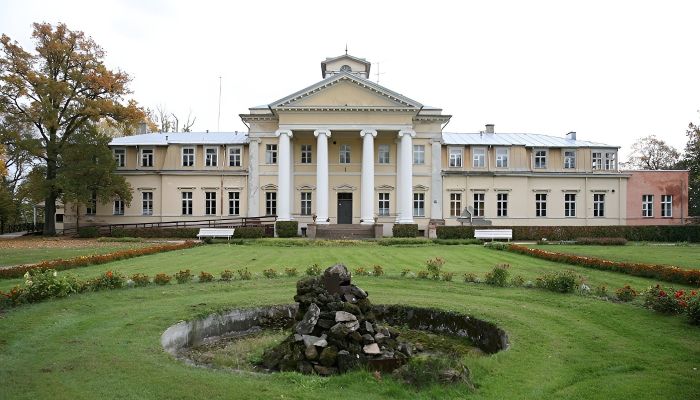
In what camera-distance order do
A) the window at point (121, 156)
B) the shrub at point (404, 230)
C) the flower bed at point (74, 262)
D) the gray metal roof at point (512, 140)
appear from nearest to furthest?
the flower bed at point (74, 262), the shrub at point (404, 230), the window at point (121, 156), the gray metal roof at point (512, 140)

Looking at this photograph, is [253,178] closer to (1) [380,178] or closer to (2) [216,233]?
(2) [216,233]

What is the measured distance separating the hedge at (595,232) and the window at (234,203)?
17114 mm

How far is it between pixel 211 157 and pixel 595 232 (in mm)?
31072

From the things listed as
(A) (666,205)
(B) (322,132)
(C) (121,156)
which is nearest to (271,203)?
(B) (322,132)

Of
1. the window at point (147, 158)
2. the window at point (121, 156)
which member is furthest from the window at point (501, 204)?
the window at point (121, 156)

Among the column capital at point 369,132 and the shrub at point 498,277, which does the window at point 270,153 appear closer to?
the column capital at point 369,132

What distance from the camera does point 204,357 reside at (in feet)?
29.7

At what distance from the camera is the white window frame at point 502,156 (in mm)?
43969

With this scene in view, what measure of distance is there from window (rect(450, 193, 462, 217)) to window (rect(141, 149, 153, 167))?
26141 millimetres

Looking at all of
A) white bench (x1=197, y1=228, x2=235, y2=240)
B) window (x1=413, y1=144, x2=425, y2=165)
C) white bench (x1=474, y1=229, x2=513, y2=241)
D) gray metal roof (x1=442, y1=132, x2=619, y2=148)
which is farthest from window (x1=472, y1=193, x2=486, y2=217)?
white bench (x1=197, y1=228, x2=235, y2=240)

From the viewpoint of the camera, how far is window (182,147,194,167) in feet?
142

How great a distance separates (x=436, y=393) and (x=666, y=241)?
126 ft

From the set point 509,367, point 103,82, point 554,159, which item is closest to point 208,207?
point 103,82

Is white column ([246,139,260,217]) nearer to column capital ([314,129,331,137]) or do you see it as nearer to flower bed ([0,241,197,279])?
column capital ([314,129,331,137])
